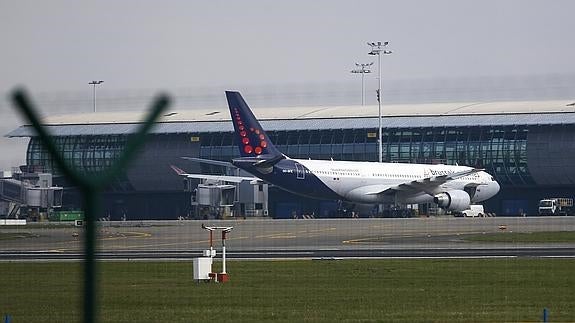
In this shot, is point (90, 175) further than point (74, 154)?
No

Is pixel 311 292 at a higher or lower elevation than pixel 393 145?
lower

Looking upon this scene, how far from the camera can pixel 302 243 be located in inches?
2749

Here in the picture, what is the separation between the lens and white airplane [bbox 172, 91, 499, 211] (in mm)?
110625

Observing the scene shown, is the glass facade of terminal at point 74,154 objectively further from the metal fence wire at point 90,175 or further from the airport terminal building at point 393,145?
the airport terminal building at point 393,145

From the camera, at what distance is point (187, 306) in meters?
29.6

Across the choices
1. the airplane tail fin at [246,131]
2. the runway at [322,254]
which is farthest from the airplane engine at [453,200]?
the runway at [322,254]

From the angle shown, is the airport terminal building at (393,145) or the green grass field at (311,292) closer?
the green grass field at (311,292)

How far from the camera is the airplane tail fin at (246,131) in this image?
110375mm

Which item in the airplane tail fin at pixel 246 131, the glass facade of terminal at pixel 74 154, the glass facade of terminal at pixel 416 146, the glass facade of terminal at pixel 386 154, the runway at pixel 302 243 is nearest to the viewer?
the glass facade of terminal at pixel 74 154

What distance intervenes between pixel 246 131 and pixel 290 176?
6264 millimetres

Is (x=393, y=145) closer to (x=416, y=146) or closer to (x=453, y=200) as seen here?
(x=416, y=146)

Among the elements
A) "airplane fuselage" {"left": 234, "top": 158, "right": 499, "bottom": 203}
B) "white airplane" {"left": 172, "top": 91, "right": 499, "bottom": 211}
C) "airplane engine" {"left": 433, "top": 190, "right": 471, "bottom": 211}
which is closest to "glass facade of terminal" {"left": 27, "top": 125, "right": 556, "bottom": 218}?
"white airplane" {"left": 172, "top": 91, "right": 499, "bottom": 211}

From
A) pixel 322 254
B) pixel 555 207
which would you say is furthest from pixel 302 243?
pixel 555 207

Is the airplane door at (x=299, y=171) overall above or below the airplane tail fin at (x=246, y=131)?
below
